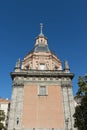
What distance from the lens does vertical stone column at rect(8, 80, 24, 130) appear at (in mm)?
28888

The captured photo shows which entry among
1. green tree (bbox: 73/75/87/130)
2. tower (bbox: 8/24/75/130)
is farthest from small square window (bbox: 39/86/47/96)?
green tree (bbox: 73/75/87/130)

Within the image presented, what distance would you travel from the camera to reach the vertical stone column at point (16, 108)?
28888 millimetres

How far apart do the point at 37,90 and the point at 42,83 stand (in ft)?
5.40

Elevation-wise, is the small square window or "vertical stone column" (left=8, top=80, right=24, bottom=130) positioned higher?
the small square window

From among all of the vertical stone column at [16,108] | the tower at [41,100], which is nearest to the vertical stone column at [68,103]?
the tower at [41,100]

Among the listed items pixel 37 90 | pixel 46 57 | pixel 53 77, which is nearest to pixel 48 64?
pixel 46 57

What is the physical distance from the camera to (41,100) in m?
31.4

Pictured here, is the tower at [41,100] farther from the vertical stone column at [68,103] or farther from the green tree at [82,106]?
the green tree at [82,106]

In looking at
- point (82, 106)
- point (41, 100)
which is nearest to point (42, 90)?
point (41, 100)

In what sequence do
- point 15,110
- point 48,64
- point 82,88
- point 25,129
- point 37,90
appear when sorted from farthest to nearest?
point 48,64, point 37,90, point 15,110, point 25,129, point 82,88

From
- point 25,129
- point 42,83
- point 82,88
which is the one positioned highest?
point 42,83

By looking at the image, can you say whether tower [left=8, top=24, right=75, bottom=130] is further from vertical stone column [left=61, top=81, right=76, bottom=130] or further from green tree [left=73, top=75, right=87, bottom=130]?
green tree [left=73, top=75, right=87, bottom=130]

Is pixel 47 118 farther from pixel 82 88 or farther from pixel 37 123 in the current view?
pixel 82 88

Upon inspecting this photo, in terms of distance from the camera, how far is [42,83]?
3350 centimetres
